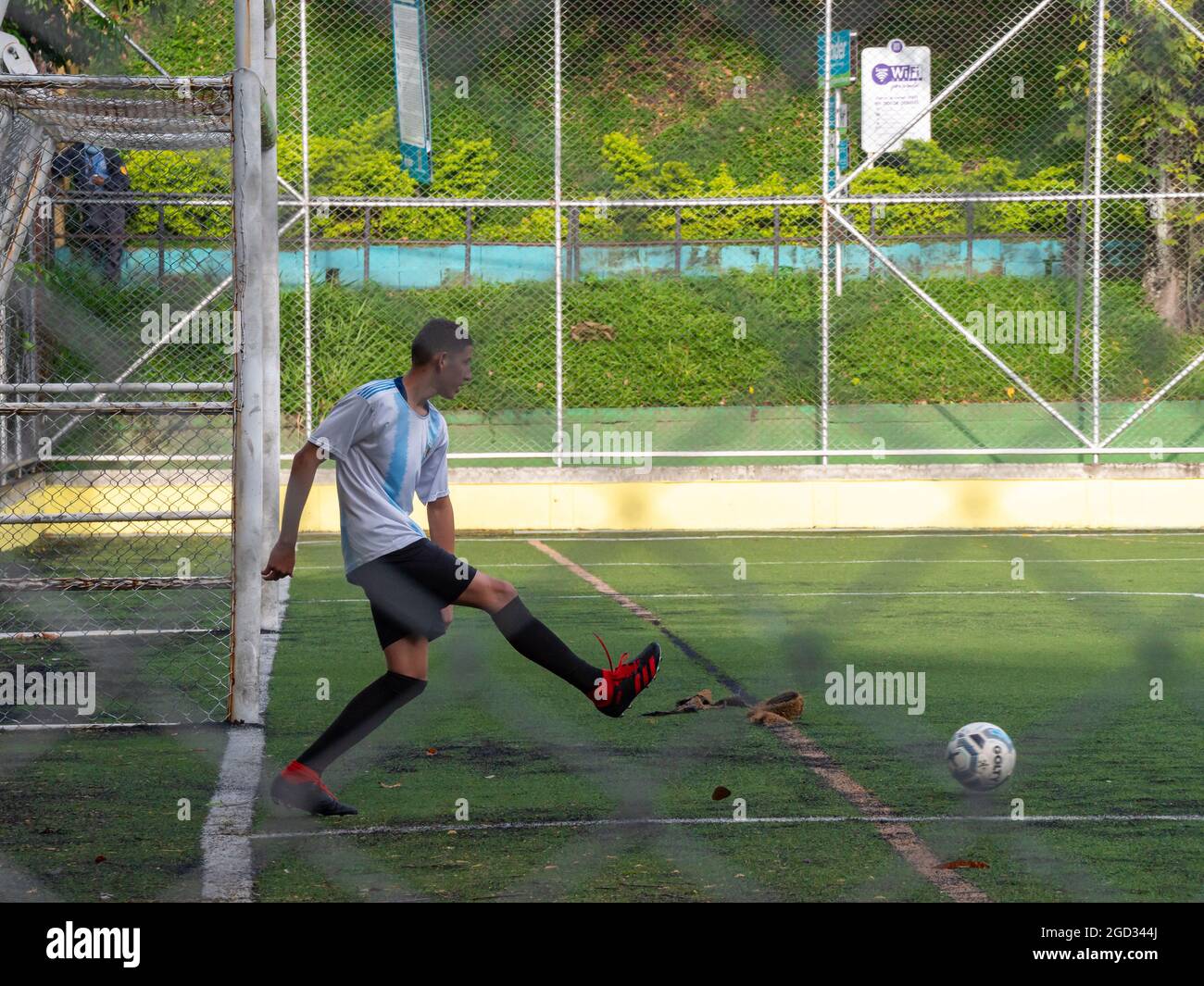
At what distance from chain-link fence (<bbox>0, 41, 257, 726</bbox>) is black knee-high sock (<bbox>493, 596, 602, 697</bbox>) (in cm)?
181

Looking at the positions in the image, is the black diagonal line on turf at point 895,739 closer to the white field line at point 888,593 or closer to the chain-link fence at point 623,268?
the white field line at point 888,593

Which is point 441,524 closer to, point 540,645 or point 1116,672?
point 540,645

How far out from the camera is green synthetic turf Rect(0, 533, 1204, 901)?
5262 mm

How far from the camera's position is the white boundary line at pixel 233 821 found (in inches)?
202

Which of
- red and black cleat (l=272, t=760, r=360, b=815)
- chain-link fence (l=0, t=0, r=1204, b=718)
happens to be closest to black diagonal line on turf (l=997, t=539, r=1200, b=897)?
red and black cleat (l=272, t=760, r=360, b=815)

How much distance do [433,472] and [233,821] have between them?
145 cm

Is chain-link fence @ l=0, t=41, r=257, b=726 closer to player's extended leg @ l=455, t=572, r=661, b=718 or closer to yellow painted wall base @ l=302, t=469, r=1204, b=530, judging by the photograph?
player's extended leg @ l=455, t=572, r=661, b=718

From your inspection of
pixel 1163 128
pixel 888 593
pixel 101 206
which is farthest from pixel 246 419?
pixel 1163 128

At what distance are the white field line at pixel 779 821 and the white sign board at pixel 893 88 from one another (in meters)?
19.2

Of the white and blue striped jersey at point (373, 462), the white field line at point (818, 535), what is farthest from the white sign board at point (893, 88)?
the white and blue striped jersey at point (373, 462)

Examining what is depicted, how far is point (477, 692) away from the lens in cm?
871

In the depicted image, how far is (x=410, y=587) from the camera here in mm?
6219

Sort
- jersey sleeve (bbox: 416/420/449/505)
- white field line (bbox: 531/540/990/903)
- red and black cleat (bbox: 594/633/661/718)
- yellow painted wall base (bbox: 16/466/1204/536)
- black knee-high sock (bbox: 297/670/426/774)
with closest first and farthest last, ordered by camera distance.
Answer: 1. white field line (bbox: 531/540/990/903)
2. black knee-high sock (bbox: 297/670/426/774)
3. jersey sleeve (bbox: 416/420/449/505)
4. red and black cleat (bbox: 594/633/661/718)
5. yellow painted wall base (bbox: 16/466/1204/536)

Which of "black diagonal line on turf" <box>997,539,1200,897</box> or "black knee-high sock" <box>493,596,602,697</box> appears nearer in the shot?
"black knee-high sock" <box>493,596,602,697</box>
